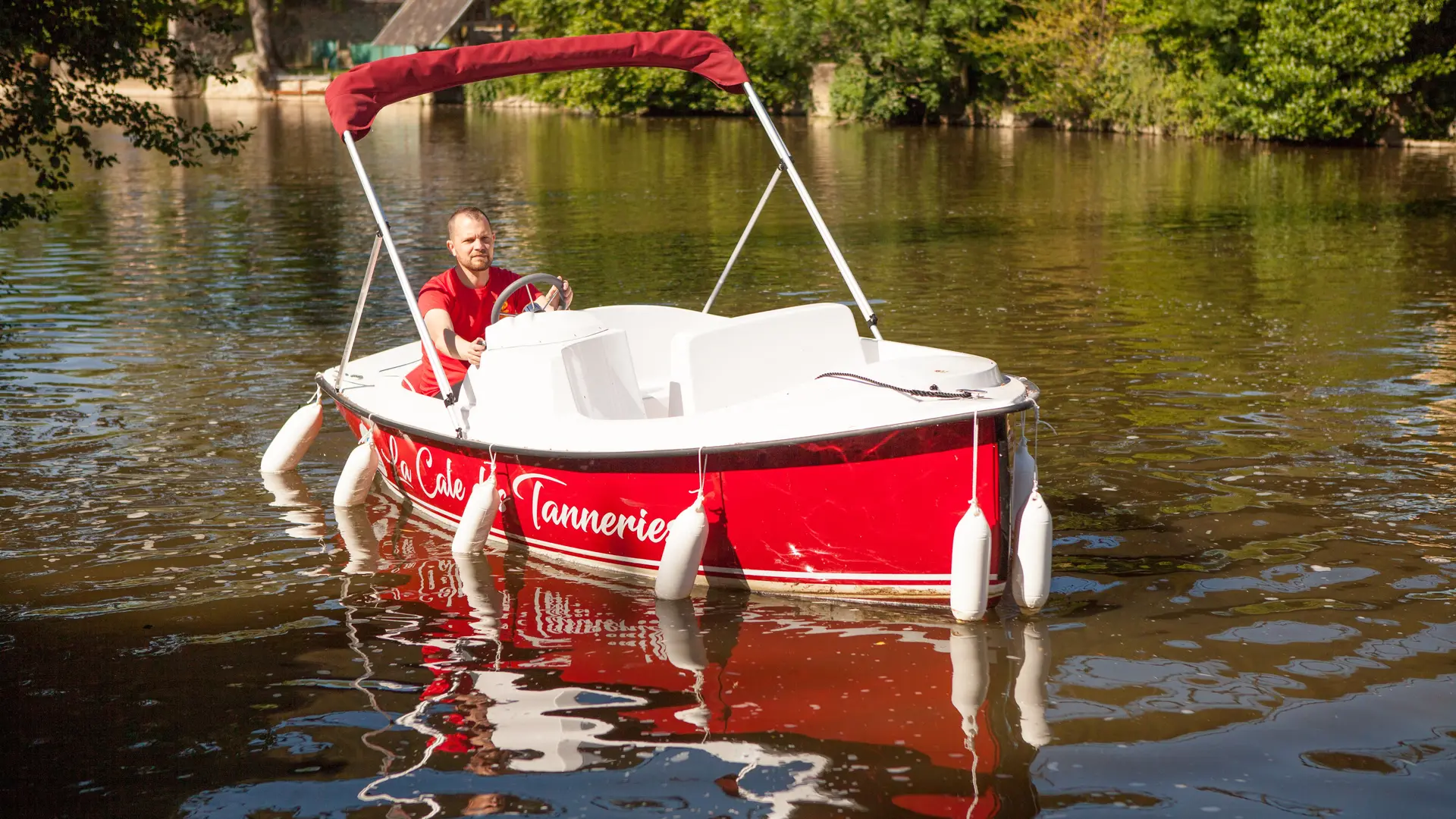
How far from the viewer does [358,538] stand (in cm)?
776

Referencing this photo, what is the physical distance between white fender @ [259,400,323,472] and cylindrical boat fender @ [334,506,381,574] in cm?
64

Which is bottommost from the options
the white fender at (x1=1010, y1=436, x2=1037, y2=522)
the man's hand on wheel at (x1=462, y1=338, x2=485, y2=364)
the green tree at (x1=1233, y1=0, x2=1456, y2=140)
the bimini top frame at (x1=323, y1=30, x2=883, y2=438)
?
the white fender at (x1=1010, y1=436, x2=1037, y2=522)

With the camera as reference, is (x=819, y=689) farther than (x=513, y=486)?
No

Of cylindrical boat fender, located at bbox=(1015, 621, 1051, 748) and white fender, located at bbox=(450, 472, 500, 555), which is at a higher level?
white fender, located at bbox=(450, 472, 500, 555)

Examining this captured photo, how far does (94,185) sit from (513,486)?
20683mm

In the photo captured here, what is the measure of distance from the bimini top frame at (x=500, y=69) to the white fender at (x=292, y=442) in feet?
2.50

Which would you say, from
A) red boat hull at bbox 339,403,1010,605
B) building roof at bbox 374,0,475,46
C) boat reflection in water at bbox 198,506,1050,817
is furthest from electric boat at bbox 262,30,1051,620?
building roof at bbox 374,0,475,46

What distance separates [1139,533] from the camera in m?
7.23

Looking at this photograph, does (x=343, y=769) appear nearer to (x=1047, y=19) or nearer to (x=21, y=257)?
(x=21, y=257)

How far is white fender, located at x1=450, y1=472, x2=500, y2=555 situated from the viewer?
6.91 meters

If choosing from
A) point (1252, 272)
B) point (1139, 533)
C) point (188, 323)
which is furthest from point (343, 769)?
point (1252, 272)

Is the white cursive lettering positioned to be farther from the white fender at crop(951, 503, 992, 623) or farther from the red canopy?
the red canopy

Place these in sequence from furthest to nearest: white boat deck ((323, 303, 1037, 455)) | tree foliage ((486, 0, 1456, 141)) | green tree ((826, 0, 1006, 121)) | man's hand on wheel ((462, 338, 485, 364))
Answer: green tree ((826, 0, 1006, 121)) < tree foliage ((486, 0, 1456, 141)) < man's hand on wheel ((462, 338, 485, 364)) < white boat deck ((323, 303, 1037, 455))

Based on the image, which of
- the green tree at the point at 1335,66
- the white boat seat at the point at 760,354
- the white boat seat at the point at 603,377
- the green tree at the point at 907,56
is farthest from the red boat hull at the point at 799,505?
the green tree at the point at 907,56
